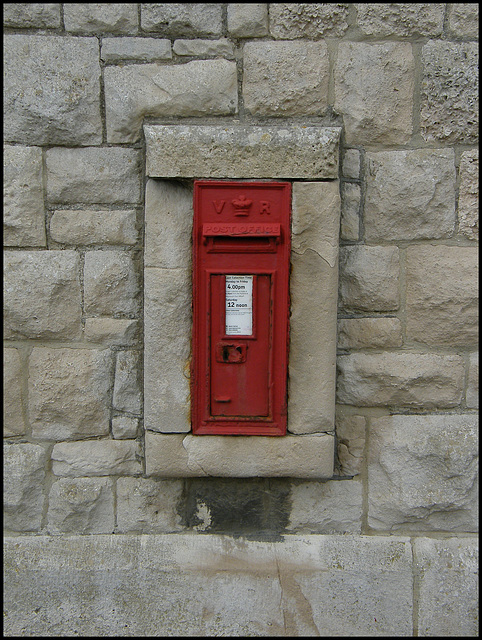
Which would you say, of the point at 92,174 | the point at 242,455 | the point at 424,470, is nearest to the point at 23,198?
the point at 92,174

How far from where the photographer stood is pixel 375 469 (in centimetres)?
221

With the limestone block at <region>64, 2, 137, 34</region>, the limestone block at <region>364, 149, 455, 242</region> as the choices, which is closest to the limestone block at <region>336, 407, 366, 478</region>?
the limestone block at <region>364, 149, 455, 242</region>

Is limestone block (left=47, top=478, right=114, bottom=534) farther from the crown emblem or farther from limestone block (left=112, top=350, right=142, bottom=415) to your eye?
the crown emblem

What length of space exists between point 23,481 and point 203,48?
1981mm

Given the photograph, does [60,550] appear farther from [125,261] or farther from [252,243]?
[252,243]

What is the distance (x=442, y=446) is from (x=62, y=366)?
1.68 meters

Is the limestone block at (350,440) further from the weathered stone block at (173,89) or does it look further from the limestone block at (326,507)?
the weathered stone block at (173,89)

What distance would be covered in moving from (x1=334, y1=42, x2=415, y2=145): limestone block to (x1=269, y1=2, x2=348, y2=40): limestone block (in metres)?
0.09

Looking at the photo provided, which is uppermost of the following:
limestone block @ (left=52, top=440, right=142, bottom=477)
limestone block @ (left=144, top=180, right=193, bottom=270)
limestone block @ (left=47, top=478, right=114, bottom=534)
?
limestone block @ (left=144, top=180, right=193, bottom=270)

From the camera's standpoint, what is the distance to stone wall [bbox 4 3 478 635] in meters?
2.02

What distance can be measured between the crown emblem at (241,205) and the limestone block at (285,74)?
1.41 ft

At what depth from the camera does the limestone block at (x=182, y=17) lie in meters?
2.00

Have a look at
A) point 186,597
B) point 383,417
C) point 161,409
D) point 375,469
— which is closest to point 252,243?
point 161,409

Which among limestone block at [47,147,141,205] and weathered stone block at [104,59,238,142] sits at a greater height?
weathered stone block at [104,59,238,142]
